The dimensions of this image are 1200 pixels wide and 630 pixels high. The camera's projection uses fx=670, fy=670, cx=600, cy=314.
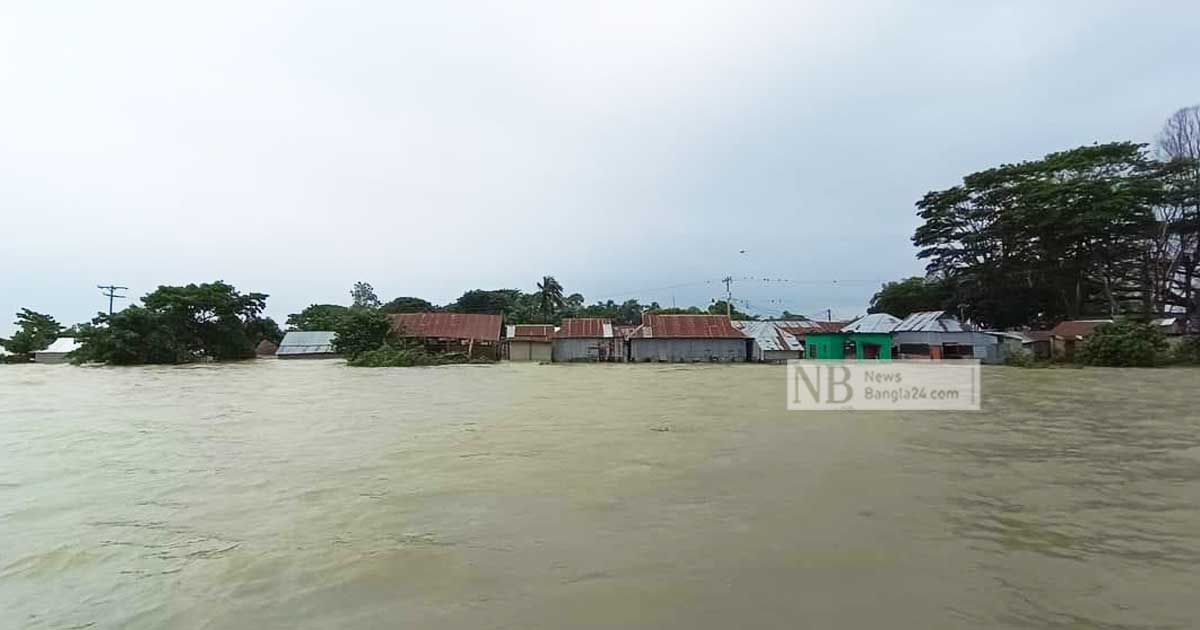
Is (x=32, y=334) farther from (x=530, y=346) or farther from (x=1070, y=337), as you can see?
(x=1070, y=337)

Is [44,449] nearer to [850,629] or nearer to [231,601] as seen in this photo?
[231,601]

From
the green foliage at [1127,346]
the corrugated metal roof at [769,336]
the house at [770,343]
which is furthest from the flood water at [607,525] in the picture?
the corrugated metal roof at [769,336]

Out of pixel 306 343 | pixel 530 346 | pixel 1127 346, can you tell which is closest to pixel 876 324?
pixel 1127 346

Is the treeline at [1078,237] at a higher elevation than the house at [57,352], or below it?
higher

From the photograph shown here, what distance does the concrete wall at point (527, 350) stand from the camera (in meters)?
39.3

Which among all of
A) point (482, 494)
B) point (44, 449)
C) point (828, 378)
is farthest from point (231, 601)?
point (828, 378)

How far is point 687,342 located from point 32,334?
3780 cm

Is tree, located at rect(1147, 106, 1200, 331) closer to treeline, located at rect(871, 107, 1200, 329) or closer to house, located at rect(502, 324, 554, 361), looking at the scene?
treeline, located at rect(871, 107, 1200, 329)

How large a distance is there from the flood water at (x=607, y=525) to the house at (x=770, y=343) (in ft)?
91.5

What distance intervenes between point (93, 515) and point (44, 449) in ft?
12.6

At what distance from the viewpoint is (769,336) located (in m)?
38.1

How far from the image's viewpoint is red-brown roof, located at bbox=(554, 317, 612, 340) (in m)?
38.3

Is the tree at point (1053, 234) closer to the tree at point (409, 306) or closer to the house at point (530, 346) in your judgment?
the house at point (530, 346)

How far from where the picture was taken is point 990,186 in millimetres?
34625
